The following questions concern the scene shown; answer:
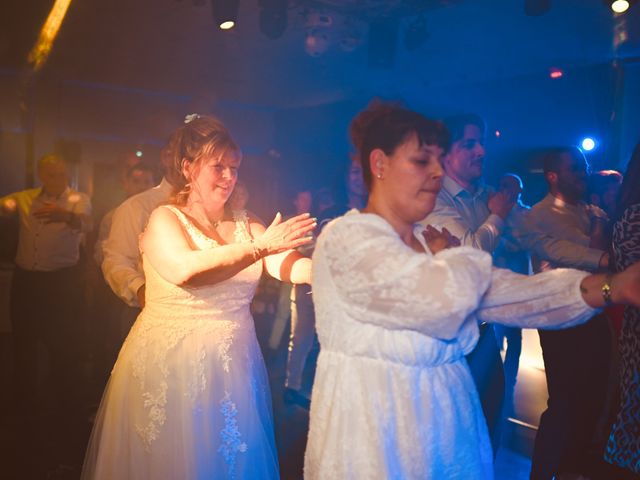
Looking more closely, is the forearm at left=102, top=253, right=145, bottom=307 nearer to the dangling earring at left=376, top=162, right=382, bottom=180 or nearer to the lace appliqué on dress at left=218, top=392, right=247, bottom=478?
the lace appliqué on dress at left=218, top=392, right=247, bottom=478

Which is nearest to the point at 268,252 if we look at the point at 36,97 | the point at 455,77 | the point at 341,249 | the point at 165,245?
the point at 165,245

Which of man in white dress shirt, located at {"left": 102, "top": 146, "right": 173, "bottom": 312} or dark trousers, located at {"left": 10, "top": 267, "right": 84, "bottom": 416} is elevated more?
man in white dress shirt, located at {"left": 102, "top": 146, "right": 173, "bottom": 312}

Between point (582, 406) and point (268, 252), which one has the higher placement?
point (268, 252)

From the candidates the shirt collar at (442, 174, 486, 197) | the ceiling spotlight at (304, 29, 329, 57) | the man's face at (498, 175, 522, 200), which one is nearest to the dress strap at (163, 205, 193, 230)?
the shirt collar at (442, 174, 486, 197)

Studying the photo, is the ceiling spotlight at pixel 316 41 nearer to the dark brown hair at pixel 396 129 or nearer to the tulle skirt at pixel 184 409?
the tulle skirt at pixel 184 409

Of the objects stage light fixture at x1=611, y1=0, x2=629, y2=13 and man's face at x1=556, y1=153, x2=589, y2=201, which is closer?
A: man's face at x1=556, y1=153, x2=589, y2=201

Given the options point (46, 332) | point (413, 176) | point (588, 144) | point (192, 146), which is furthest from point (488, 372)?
point (588, 144)

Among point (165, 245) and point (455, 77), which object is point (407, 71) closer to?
point (455, 77)

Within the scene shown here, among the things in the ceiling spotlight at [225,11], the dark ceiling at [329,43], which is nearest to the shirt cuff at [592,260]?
the dark ceiling at [329,43]

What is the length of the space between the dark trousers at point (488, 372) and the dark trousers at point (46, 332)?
3.20m

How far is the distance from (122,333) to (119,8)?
3641mm

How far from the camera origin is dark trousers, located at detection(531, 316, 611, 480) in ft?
8.81

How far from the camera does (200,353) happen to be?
2180mm

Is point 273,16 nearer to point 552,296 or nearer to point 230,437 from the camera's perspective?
point 230,437
